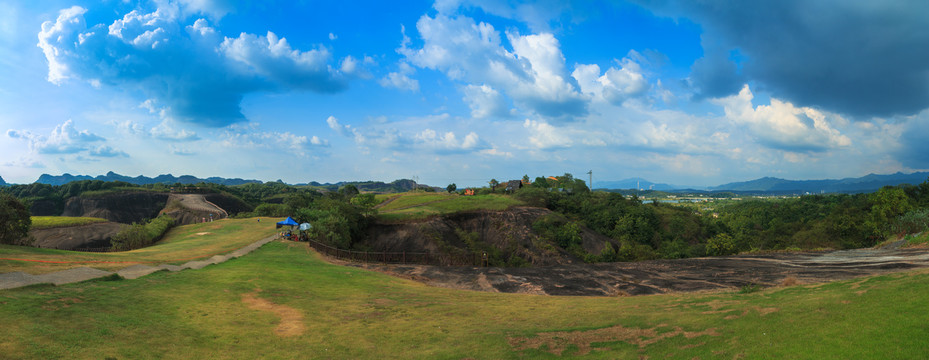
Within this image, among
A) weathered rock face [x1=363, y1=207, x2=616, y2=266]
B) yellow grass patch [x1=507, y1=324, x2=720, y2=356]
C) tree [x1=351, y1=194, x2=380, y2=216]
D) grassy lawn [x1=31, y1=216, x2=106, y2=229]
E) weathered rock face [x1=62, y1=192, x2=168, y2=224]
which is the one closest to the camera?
yellow grass patch [x1=507, y1=324, x2=720, y2=356]

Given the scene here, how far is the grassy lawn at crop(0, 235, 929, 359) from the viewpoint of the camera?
958 cm

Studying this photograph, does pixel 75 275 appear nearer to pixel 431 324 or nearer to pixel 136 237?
pixel 431 324

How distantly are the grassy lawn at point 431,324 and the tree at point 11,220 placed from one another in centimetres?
1592

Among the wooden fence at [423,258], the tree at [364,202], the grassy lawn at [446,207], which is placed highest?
the tree at [364,202]

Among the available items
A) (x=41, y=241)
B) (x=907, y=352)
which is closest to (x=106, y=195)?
(x=41, y=241)

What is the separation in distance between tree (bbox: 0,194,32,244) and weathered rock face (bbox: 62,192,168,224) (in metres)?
87.8

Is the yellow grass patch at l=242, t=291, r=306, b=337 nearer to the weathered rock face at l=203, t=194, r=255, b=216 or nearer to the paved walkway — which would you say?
the paved walkway

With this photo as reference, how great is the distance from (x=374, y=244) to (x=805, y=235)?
84.4m

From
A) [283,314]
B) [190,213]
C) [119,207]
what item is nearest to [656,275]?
[283,314]

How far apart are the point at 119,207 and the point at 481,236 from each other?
107 meters

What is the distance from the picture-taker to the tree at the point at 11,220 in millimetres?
25531

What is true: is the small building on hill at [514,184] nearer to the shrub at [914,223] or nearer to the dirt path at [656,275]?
the shrub at [914,223]

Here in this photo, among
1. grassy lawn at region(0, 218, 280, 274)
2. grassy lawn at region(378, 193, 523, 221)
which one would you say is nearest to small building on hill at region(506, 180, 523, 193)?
grassy lawn at region(378, 193, 523, 221)

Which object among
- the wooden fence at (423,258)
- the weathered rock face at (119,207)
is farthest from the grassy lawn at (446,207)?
the weathered rock face at (119,207)
